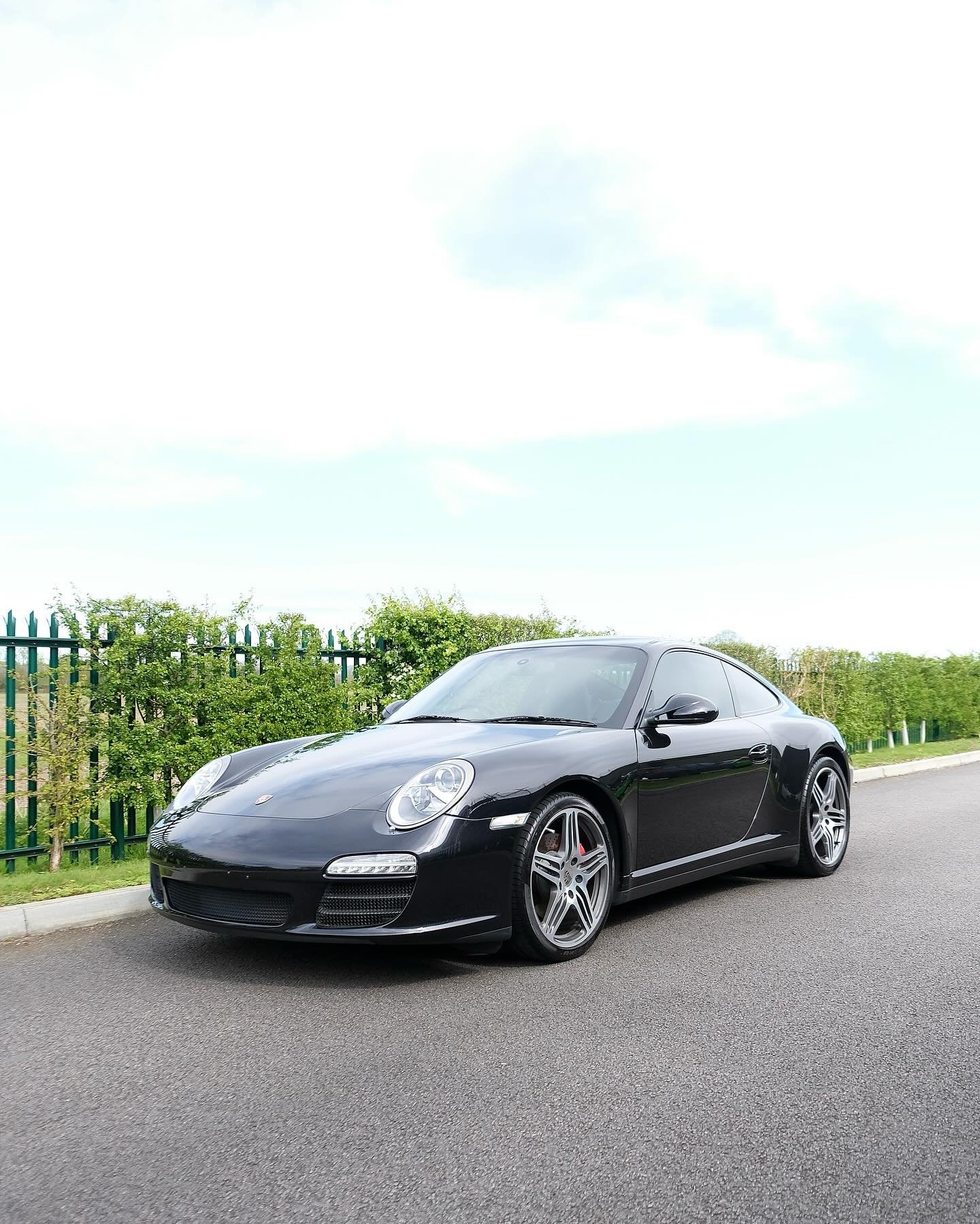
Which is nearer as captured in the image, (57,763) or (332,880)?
(332,880)

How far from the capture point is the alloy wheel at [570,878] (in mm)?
4586

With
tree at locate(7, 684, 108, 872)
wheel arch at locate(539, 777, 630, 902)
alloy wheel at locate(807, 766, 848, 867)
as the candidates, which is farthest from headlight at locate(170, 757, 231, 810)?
alloy wheel at locate(807, 766, 848, 867)

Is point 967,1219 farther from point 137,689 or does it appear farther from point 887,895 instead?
point 137,689

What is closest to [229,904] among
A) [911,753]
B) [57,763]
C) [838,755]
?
[57,763]

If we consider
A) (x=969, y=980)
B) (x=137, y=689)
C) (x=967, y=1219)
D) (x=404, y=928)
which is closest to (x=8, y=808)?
(x=137, y=689)

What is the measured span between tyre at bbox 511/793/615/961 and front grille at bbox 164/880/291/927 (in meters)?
0.95

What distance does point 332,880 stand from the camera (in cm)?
414

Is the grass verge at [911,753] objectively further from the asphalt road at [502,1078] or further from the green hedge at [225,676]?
the asphalt road at [502,1078]

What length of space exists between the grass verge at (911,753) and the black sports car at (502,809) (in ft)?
29.8

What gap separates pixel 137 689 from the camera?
7.93 metres

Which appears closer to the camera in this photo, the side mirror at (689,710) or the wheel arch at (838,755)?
the side mirror at (689,710)

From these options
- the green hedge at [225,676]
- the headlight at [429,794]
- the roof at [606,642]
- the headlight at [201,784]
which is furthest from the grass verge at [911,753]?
the headlight at [429,794]

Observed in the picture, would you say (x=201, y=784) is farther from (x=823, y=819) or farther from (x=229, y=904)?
(x=823, y=819)

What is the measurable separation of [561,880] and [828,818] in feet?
9.15
